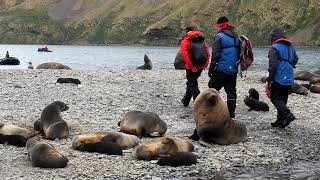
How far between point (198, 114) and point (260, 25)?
191 metres

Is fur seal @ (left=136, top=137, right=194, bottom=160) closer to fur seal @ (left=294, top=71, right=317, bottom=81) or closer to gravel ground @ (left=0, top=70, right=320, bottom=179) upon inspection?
gravel ground @ (left=0, top=70, right=320, bottom=179)

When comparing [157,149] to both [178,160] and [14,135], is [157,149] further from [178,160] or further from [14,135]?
[14,135]

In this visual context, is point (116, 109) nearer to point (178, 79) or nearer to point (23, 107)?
point (23, 107)

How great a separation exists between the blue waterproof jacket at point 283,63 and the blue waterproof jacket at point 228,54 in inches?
39.5

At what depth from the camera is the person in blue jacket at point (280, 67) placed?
14125mm

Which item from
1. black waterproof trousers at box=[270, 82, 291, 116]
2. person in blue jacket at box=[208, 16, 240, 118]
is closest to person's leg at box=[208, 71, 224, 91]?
person in blue jacket at box=[208, 16, 240, 118]

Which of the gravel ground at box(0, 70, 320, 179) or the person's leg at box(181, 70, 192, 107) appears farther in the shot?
the person's leg at box(181, 70, 192, 107)

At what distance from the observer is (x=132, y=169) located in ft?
34.9

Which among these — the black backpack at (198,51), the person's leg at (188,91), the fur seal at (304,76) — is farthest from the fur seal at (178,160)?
the fur seal at (304,76)

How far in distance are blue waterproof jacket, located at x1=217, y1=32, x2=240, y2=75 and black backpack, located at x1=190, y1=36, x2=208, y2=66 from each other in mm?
1315

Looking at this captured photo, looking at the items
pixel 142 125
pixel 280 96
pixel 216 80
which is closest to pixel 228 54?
pixel 216 80

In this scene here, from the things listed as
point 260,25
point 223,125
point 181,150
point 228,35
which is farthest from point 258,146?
point 260,25

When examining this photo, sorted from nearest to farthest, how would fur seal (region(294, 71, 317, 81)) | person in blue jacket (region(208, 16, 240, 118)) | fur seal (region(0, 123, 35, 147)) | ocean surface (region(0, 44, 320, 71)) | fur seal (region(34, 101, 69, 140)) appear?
fur seal (region(0, 123, 35, 147))
fur seal (region(34, 101, 69, 140))
person in blue jacket (region(208, 16, 240, 118))
fur seal (region(294, 71, 317, 81))
ocean surface (region(0, 44, 320, 71))

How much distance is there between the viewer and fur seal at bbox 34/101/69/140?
1291cm
